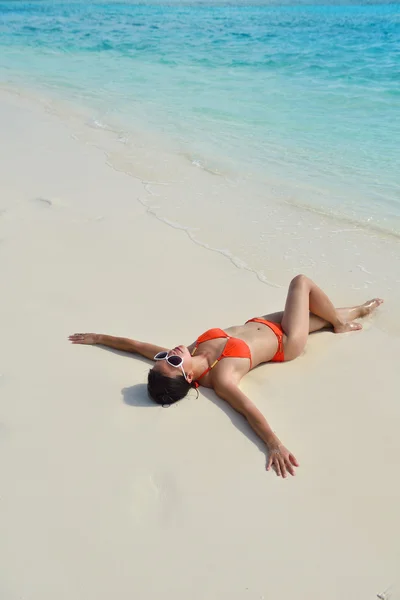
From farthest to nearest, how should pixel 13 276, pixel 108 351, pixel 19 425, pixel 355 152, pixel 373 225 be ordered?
pixel 355 152, pixel 373 225, pixel 13 276, pixel 108 351, pixel 19 425

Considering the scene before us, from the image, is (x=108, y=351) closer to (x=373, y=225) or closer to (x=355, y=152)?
(x=373, y=225)

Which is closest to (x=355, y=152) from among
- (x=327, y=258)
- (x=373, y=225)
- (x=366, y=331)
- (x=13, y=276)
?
(x=373, y=225)

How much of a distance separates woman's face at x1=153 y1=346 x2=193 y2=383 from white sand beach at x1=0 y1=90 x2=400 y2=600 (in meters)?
0.18

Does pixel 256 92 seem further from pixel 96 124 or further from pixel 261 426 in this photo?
pixel 261 426

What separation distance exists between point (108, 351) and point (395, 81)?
1108 centimetres

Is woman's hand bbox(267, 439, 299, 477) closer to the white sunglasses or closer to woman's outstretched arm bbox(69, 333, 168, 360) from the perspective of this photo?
the white sunglasses

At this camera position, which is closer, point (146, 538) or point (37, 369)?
point (146, 538)

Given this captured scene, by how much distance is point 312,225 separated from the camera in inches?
234

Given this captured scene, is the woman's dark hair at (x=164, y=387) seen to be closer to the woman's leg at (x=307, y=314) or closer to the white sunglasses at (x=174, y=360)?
the white sunglasses at (x=174, y=360)

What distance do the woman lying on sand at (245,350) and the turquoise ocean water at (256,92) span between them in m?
2.12

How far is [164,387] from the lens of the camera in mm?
3357

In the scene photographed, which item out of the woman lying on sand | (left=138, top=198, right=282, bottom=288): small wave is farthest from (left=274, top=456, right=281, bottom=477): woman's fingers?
(left=138, top=198, right=282, bottom=288): small wave

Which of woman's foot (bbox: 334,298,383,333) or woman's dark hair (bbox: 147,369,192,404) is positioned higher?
woman's dark hair (bbox: 147,369,192,404)

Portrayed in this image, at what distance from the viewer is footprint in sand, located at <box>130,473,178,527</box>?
104 inches
